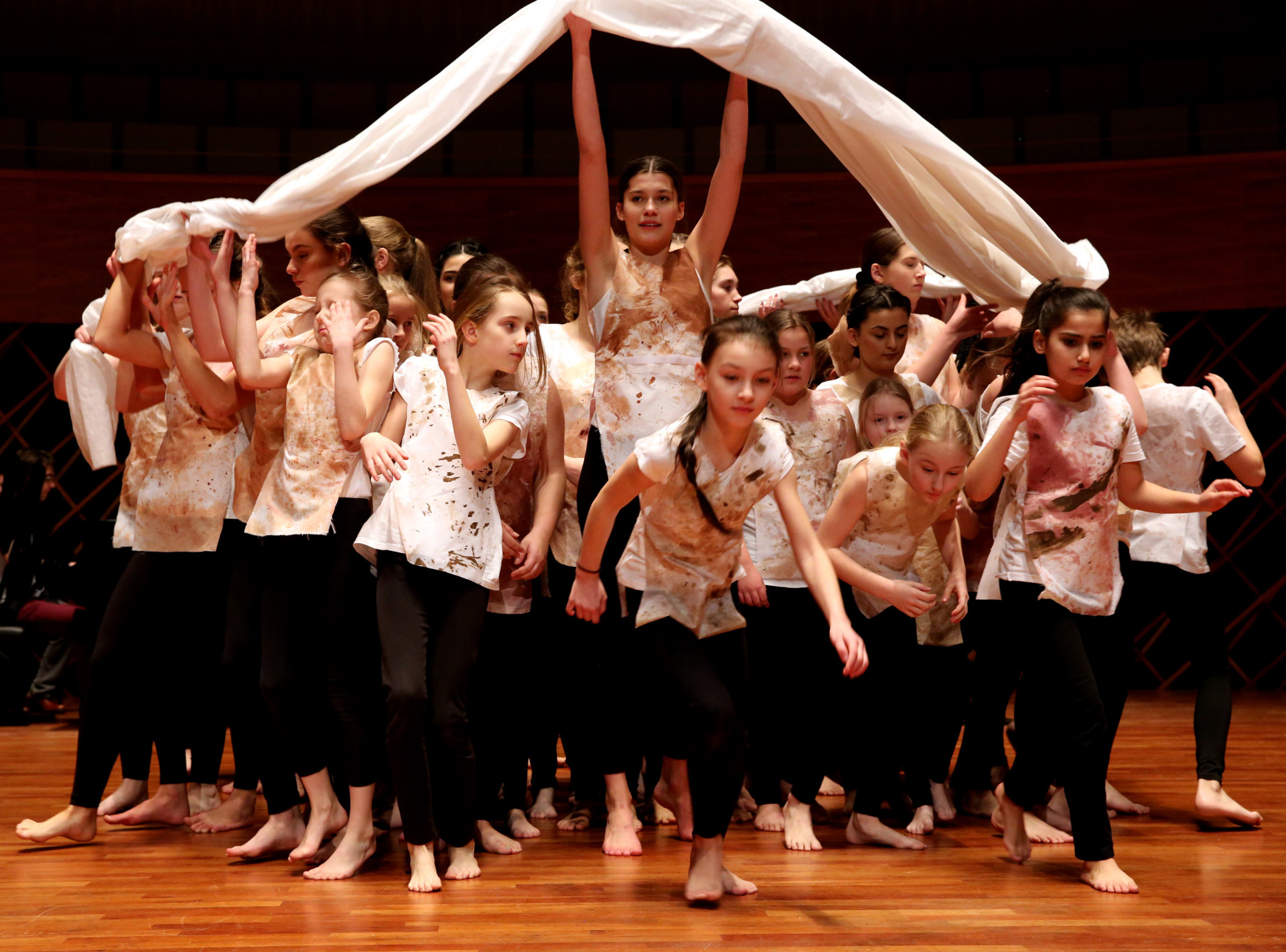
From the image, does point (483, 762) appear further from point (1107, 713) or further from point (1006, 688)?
point (1107, 713)

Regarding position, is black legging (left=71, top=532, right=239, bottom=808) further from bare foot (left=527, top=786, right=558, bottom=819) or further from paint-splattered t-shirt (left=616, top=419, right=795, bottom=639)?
paint-splattered t-shirt (left=616, top=419, right=795, bottom=639)

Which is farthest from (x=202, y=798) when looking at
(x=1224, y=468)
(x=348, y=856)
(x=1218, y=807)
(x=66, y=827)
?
(x=1224, y=468)

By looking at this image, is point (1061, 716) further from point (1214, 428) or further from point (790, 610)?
point (1214, 428)

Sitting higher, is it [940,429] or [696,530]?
[940,429]

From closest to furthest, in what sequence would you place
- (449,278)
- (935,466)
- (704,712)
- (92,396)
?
(704,712)
(935,466)
(92,396)
(449,278)

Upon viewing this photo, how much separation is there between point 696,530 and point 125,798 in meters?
1.42

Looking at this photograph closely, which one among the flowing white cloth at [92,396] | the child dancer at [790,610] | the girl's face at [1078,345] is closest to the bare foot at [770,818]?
the child dancer at [790,610]

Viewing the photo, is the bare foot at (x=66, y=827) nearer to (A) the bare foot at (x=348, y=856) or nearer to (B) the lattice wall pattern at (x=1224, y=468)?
(A) the bare foot at (x=348, y=856)

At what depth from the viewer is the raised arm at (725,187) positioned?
2.24 m

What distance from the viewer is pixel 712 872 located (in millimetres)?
1858

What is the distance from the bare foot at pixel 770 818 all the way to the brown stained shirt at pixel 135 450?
Answer: 1.39m

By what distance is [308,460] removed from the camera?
2145mm

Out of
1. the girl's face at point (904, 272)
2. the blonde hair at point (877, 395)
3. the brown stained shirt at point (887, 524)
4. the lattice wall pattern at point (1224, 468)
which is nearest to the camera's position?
the brown stained shirt at point (887, 524)

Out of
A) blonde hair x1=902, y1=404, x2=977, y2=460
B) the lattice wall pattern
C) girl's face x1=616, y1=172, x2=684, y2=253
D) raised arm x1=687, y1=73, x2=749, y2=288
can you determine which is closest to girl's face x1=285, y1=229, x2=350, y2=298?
girl's face x1=616, y1=172, x2=684, y2=253
